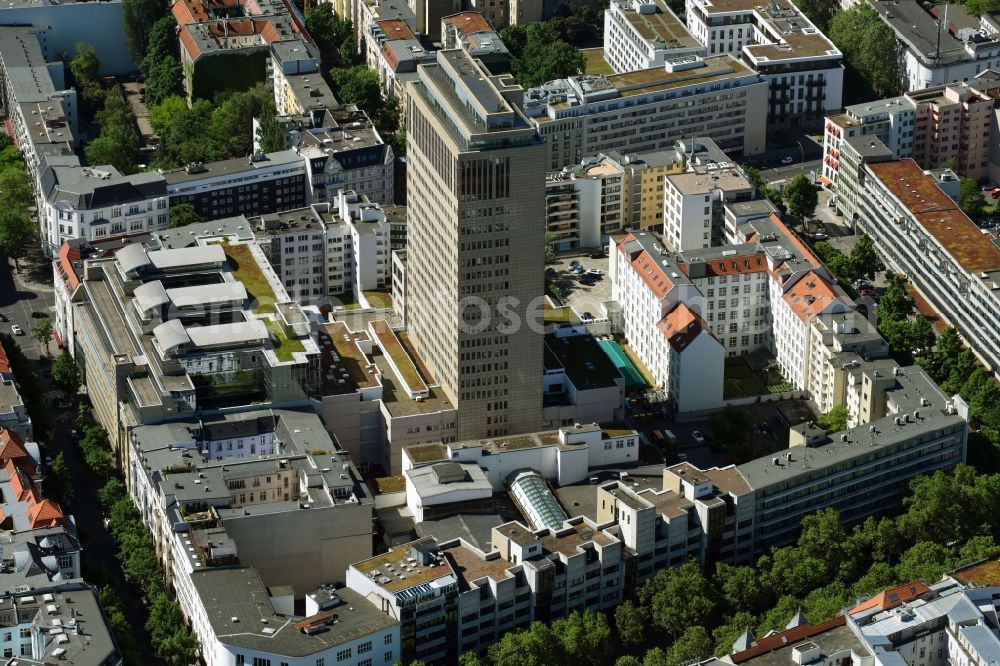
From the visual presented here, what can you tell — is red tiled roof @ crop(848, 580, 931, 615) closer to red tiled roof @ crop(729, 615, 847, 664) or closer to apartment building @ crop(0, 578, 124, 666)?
red tiled roof @ crop(729, 615, 847, 664)

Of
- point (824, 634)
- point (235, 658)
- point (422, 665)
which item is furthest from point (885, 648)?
point (235, 658)

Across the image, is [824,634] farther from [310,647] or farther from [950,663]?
[310,647]

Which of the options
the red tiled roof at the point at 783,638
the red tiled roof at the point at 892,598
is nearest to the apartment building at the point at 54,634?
the red tiled roof at the point at 783,638

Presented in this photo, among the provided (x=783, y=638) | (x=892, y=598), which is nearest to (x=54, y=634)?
(x=783, y=638)

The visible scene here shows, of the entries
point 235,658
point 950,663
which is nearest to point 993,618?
point 950,663

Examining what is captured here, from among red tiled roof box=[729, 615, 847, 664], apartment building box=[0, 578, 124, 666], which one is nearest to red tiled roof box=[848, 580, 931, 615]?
red tiled roof box=[729, 615, 847, 664]

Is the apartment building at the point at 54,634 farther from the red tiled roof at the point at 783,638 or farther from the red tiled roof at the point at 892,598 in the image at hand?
the red tiled roof at the point at 892,598
